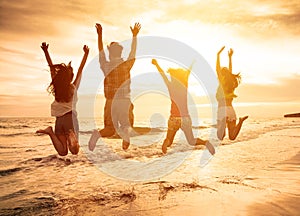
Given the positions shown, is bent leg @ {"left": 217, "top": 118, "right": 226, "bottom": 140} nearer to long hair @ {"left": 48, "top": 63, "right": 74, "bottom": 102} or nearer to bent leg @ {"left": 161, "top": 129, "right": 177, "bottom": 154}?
bent leg @ {"left": 161, "top": 129, "right": 177, "bottom": 154}

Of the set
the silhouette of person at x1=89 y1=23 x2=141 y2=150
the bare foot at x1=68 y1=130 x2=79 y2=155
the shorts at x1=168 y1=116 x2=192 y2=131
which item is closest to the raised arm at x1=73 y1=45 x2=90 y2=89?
the silhouette of person at x1=89 y1=23 x2=141 y2=150

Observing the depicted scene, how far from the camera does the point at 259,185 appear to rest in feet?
24.0

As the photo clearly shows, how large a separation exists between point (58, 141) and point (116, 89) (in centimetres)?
185

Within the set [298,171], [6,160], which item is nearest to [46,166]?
[6,160]

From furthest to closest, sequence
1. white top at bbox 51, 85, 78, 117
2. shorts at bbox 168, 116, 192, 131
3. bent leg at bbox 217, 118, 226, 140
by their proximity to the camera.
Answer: bent leg at bbox 217, 118, 226, 140
shorts at bbox 168, 116, 192, 131
white top at bbox 51, 85, 78, 117

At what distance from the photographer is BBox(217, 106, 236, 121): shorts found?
8134 millimetres

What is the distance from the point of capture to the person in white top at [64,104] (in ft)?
20.6

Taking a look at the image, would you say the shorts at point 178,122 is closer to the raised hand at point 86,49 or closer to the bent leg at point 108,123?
the bent leg at point 108,123

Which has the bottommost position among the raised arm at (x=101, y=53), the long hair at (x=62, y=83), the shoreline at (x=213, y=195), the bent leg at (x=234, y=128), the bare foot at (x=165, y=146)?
→ the shoreline at (x=213, y=195)

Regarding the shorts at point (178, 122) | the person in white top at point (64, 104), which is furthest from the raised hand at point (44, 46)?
the shorts at point (178, 122)

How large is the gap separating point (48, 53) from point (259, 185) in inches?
239

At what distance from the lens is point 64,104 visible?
21.0 ft

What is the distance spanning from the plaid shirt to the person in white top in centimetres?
54

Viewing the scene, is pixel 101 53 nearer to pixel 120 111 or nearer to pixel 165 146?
pixel 120 111
